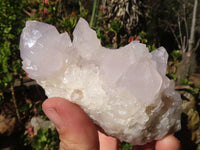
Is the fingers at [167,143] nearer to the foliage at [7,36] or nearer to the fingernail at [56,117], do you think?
the fingernail at [56,117]

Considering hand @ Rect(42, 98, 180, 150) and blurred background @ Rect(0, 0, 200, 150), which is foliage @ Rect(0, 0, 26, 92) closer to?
blurred background @ Rect(0, 0, 200, 150)

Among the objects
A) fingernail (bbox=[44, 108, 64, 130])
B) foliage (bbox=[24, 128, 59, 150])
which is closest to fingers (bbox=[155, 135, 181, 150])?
fingernail (bbox=[44, 108, 64, 130])

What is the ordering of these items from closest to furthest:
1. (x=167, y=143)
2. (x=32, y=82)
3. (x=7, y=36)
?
(x=167, y=143) < (x=7, y=36) < (x=32, y=82)

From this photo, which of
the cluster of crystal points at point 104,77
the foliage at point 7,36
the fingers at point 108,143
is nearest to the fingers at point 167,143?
the cluster of crystal points at point 104,77

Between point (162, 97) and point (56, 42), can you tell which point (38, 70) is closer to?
point (56, 42)

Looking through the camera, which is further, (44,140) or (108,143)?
(44,140)

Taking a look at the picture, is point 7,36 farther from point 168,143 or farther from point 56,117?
point 168,143

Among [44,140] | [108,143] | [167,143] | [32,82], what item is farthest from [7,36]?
[167,143]
